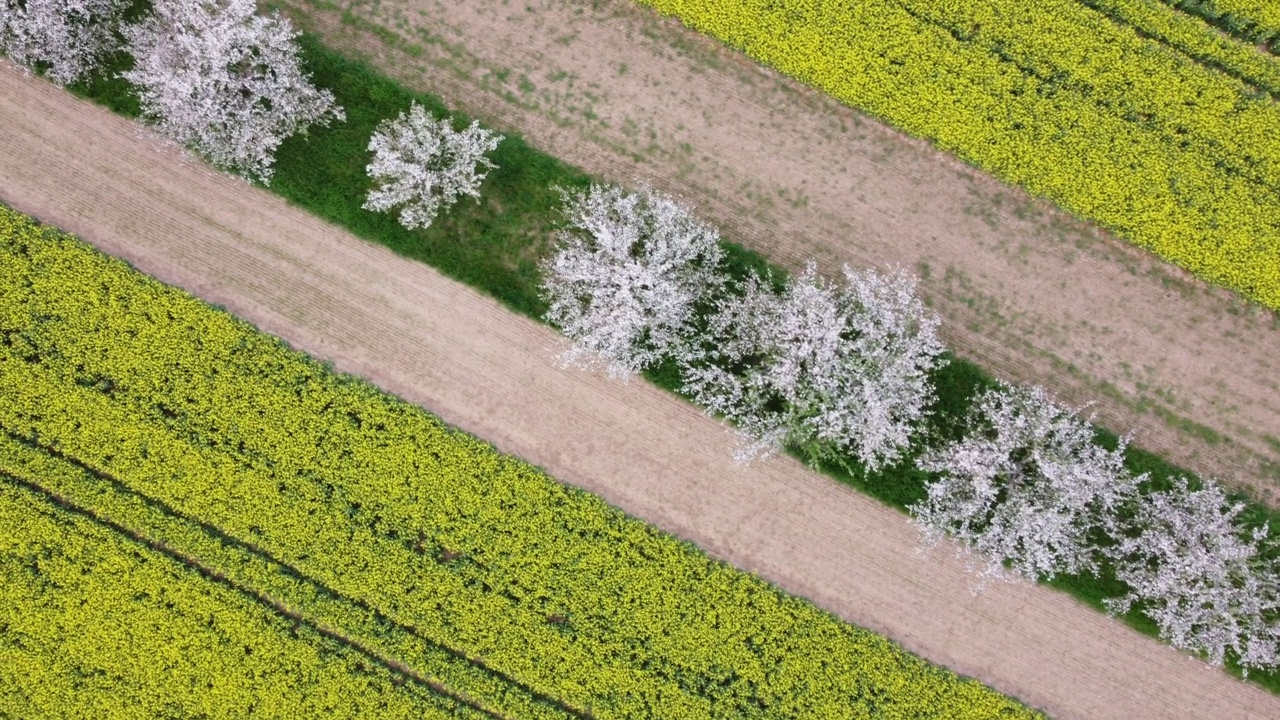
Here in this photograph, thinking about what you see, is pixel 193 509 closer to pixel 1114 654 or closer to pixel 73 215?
pixel 73 215

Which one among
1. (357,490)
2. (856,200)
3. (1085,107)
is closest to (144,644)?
(357,490)

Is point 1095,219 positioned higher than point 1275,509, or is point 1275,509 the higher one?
point 1095,219

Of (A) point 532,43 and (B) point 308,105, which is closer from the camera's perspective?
(B) point 308,105

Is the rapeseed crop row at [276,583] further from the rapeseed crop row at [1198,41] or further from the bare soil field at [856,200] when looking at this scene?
the rapeseed crop row at [1198,41]

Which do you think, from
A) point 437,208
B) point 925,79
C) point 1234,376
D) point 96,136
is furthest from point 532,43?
point 1234,376

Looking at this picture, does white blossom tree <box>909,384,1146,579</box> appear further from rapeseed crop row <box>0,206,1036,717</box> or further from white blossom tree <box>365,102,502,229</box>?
white blossom tree <box>365,102,502,229</box>

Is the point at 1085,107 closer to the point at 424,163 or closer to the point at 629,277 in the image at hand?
the point at 629,277
